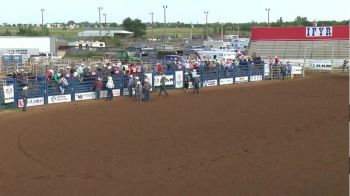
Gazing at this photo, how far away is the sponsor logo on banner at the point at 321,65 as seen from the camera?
44.1 metres

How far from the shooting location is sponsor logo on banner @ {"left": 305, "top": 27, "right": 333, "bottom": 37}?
171ft

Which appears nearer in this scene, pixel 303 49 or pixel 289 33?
pixel 303 49

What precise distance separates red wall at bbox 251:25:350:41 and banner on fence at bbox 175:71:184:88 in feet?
85.6

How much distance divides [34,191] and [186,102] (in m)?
14.4

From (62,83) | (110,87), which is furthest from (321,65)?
(62,83)

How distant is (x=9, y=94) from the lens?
22.6 m

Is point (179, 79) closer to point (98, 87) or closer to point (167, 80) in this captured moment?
point (167, 80)

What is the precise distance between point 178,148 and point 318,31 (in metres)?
41.5

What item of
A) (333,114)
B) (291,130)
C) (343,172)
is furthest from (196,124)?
(343,172)

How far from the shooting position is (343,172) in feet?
38.6

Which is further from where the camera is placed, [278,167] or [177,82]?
[177,82]

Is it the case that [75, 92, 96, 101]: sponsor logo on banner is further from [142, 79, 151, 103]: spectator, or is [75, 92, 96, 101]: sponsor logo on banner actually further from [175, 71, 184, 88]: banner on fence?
[175, 71, 184, 88]: banner on fence

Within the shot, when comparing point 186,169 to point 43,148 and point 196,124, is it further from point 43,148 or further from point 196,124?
point 196,124

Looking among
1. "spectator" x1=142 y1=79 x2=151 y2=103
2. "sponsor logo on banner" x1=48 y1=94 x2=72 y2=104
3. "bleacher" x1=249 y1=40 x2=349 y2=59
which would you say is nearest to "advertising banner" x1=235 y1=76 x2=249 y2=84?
"spectator" x1=142 y1=79 x2=151 y2=103
